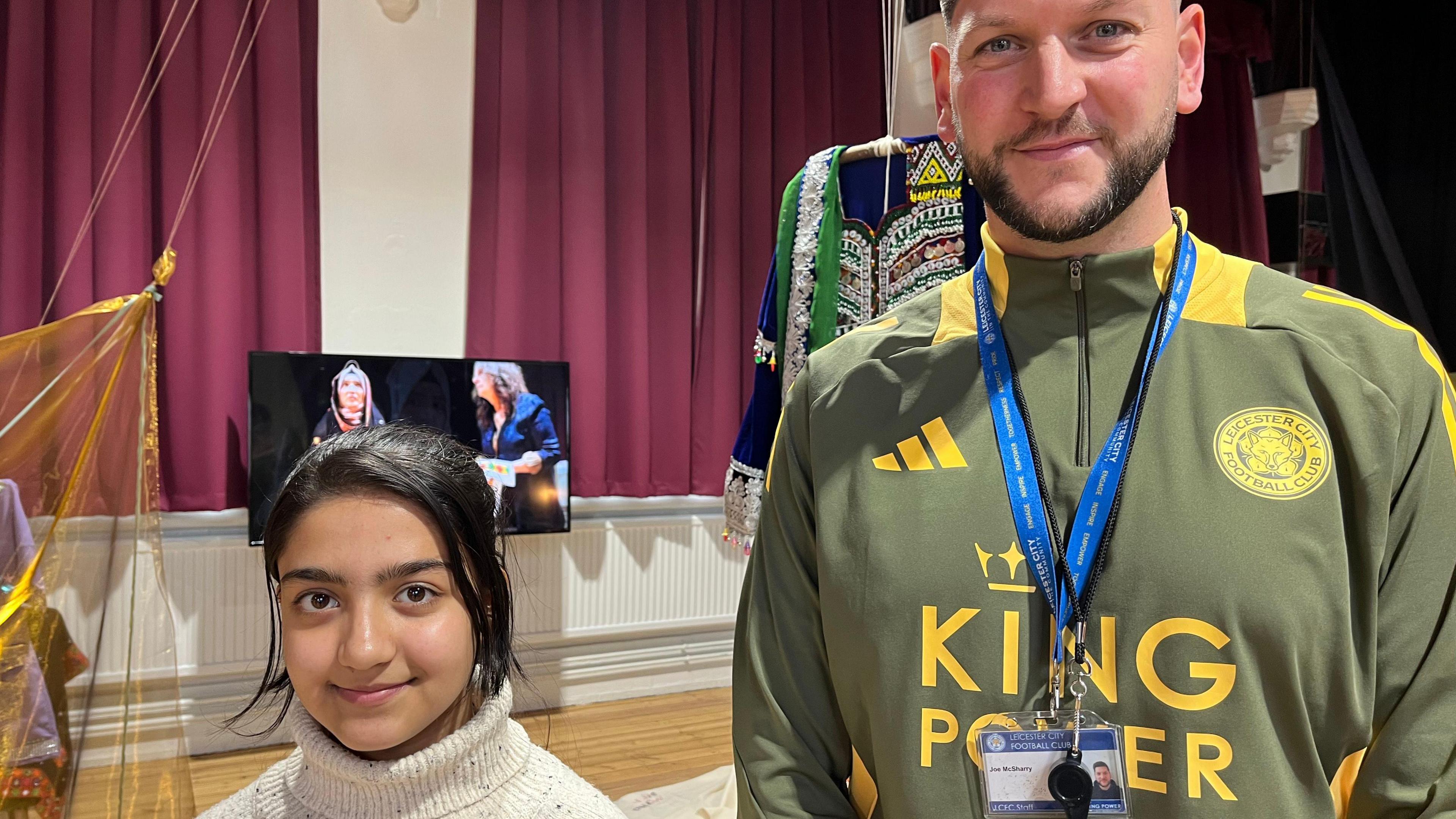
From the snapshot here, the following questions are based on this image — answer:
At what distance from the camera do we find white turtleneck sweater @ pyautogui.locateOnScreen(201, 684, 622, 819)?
3.47ft

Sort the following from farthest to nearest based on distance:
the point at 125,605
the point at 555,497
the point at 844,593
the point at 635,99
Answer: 1. the point at 635,99
2. the point at 555,497
3. the point at 125,605
4. the point at 844,593

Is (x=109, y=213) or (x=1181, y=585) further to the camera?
(x=109, y=213)

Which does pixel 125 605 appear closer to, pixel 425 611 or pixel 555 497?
pixel 425 611

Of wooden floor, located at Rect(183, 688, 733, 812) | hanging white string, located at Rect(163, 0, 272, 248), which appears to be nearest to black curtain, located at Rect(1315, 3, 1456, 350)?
wooden floor, located at Rect(183, 688, 733, 812)

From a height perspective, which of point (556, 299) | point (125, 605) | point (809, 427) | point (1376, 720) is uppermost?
point (556, 299)

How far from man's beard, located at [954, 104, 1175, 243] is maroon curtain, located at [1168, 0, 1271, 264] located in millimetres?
4711

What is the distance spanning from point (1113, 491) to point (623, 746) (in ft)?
11.4

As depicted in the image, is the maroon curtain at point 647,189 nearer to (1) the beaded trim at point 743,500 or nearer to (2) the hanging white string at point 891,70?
(2) the hanging white string at point 891,70

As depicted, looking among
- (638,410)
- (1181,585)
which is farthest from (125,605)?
(638,410)

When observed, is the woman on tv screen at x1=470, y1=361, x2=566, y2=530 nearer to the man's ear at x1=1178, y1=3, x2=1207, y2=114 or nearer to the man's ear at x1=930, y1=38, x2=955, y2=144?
the man's ear at x1=930, y1=38, x2=955, y2=144

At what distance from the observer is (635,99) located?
454cm

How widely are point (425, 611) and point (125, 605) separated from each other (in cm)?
161

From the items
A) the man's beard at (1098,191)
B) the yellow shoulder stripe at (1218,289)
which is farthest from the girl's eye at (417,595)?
the yellow shoulder stripe at (1218,289)

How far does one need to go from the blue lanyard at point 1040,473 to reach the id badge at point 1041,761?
0.20 feet
